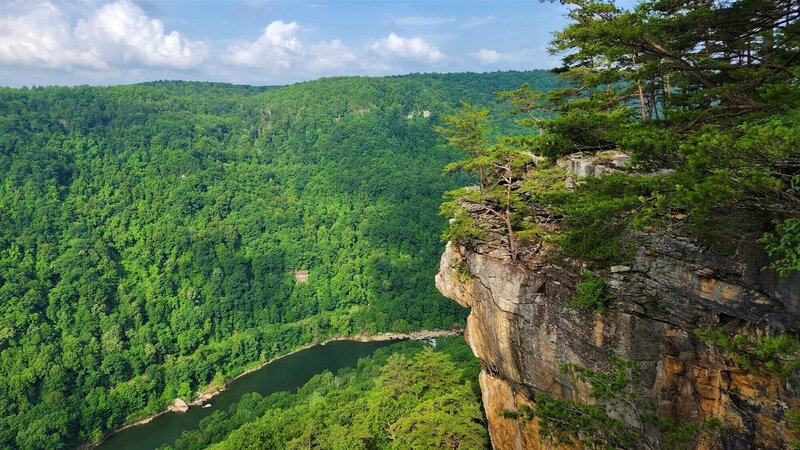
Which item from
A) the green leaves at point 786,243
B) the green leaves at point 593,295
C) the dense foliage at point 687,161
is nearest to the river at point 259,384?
the green leaves at point 593,295

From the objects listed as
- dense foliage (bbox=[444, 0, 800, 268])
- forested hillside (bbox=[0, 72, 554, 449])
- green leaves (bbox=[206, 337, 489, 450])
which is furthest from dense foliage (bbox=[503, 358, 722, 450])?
forested hillside (bbox=[0, 72, 554, 449])

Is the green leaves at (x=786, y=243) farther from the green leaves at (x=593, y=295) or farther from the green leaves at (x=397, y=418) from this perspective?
the green leaves at (x=397, y=418)

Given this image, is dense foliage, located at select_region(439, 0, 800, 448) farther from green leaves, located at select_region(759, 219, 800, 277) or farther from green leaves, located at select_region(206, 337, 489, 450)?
green leaves, located at select_region(206, 337, 489, 450)

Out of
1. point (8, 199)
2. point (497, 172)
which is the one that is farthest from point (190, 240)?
point (497, 172)

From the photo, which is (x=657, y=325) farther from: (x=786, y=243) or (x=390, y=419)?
(x=390, y=419)

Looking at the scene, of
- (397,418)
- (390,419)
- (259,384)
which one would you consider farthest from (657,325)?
(259,384)

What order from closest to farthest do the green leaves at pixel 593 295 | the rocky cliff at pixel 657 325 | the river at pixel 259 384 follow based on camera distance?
1. the rocky cliff at pixel 657 325
2. the green leaves at pixel 593 295
3. the river at pixel 259 384

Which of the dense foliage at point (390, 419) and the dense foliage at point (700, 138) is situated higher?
the dense foliage at point (700, 138)
